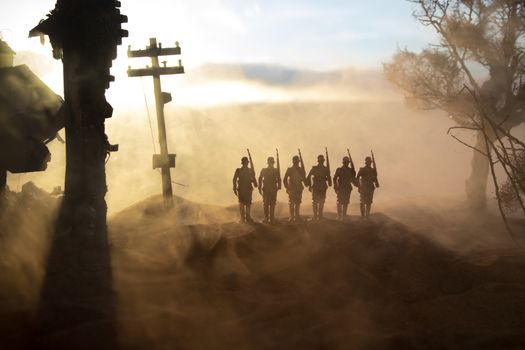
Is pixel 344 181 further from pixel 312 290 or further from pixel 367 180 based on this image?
pixel 312 290

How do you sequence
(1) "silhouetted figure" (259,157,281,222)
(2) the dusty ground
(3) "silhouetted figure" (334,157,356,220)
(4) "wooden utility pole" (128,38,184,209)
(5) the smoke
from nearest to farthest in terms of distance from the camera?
(2) the dusty ground < (1) "silhouetted figure" (259,157,281,222) < (3) "silhouetted figure" (334,157,356,220) < (4) "wooden utility pole" (128,38,184,209) < (5) the smoke

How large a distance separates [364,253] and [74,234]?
6.01 m

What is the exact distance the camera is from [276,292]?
9.07m

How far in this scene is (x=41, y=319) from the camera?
7.21 metres

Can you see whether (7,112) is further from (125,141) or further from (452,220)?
(125,141)

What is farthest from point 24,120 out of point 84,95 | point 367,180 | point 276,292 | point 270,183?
point 367,180

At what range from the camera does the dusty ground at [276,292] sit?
6902 mm

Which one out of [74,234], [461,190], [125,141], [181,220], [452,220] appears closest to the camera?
[74,234]

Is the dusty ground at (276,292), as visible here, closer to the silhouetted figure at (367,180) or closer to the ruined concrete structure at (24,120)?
the silhouetted figure at (367,180)

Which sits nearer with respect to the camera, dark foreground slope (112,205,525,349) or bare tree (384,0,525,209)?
dark foreground slope (112,205,525,349)

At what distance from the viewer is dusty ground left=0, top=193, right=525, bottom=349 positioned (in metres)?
6.90

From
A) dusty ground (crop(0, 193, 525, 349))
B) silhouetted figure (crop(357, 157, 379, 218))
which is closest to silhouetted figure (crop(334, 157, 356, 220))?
silhouetted figure (crop(357, 157, 379, 218))

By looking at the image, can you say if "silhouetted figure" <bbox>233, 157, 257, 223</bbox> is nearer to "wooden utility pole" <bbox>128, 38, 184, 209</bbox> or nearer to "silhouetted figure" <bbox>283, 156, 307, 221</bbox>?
"silhouetted figure" <bbox>283, 156, 307, 221</bbox>

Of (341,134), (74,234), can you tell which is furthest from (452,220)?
(341,134)
